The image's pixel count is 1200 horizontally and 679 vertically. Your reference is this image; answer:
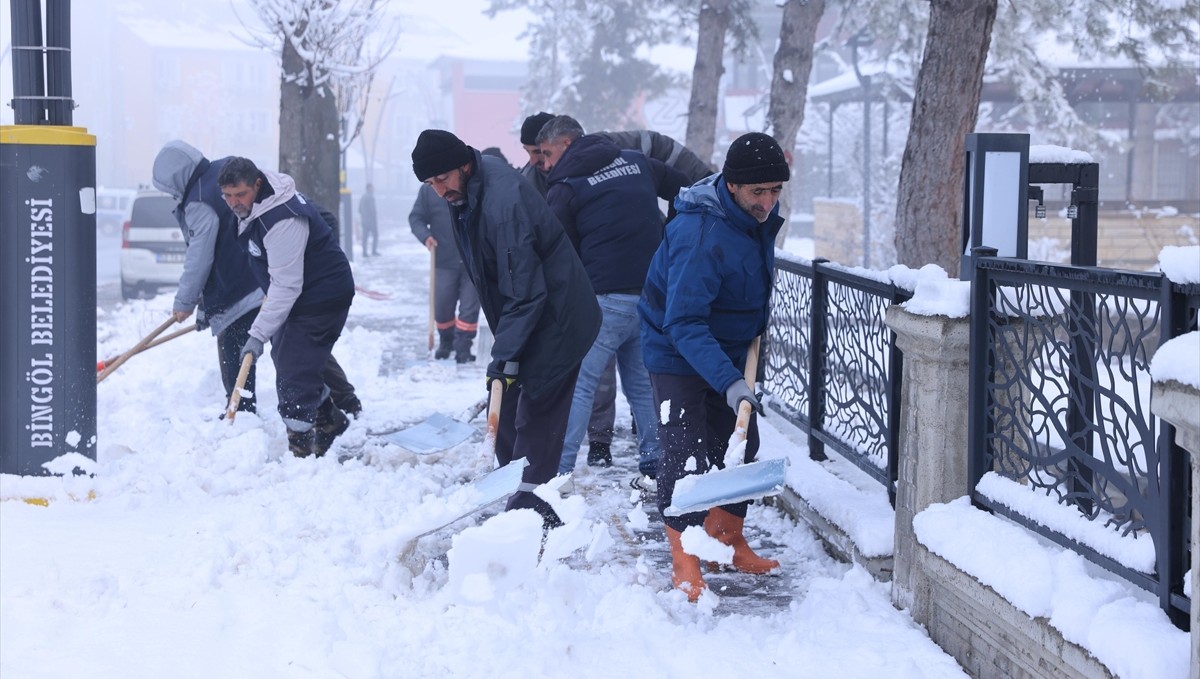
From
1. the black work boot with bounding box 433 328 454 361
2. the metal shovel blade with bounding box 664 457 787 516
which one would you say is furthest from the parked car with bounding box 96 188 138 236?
the metal shovel blade with bounding box 664 457 787 516

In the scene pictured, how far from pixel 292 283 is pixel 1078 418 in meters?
4.02

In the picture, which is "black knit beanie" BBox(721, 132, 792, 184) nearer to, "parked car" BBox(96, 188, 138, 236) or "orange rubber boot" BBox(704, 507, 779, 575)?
"orange rubber boot" BBox(704, 507, 779, 575)

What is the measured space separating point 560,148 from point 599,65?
3322 cm

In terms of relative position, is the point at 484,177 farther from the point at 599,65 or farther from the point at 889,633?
the point at 599,65

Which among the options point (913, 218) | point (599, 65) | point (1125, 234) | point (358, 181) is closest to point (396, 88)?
point (358, 181)

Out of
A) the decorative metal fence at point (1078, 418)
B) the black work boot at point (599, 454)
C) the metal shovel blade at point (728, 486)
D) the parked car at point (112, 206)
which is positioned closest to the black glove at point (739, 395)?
the metal shovel blade at point (728, 486)

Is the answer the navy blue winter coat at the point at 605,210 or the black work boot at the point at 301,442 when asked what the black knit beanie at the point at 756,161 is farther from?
the black work boot at the point at 301,442

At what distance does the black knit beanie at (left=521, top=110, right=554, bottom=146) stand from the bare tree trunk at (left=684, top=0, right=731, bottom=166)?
25.6 feet

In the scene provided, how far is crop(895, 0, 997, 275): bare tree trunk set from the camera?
7469 mm

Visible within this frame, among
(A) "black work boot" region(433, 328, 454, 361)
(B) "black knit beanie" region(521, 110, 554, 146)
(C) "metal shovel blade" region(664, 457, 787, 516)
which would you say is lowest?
(A) "black work boot" region(433, 328, 454, 361)

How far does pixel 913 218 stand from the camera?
25.8 ft

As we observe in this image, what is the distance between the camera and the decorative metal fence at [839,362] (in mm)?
5230

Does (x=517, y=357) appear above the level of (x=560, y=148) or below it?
below

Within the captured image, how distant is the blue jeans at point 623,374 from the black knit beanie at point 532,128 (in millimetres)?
1296
